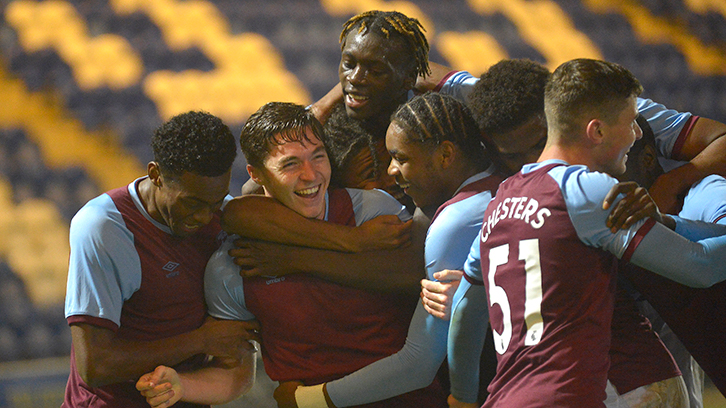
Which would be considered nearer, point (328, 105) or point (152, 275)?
point (152, 275)

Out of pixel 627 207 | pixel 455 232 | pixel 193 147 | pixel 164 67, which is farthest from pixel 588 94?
Answer: pixel 164 67

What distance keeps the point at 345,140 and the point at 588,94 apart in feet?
3.73

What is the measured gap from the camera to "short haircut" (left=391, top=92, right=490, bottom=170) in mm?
2061

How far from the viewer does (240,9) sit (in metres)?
4.96

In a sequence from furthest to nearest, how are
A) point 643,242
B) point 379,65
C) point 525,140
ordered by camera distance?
point 379,65
point 525,140
point 643,242

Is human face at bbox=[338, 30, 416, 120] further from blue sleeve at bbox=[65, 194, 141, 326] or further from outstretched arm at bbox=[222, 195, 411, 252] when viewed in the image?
blue sleeve at bbox=[65, 194, 141, 326]

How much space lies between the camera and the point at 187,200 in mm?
1947

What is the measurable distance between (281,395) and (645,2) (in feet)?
14.9

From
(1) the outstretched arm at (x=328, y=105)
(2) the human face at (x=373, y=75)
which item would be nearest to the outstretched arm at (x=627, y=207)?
(2) the human face at (x=373, y=75)

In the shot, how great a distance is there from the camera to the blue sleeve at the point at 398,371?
6.56ft

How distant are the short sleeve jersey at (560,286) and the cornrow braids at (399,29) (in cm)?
108

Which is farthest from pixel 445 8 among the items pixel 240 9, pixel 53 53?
pixel 53 53

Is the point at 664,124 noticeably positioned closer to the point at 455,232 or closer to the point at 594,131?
the point at 594,131

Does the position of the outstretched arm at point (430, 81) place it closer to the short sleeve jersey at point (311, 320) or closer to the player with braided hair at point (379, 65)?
the player with braided hair at point (379, 65)
